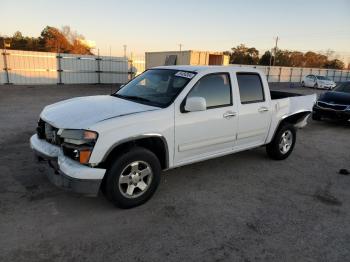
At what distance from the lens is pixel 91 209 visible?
148 inches

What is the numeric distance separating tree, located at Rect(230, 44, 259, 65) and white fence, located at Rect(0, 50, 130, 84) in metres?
47.2

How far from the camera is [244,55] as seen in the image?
69312mm

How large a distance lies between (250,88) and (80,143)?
304 cm

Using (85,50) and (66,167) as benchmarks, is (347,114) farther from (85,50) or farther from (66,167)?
(85,50)

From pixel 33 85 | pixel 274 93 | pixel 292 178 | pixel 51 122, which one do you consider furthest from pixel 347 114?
pixel 33 85

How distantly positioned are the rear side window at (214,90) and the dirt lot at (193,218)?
1.32m

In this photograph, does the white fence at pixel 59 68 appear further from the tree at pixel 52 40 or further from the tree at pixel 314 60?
the tree at pixel 314 60

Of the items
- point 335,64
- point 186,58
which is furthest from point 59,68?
point 335,64

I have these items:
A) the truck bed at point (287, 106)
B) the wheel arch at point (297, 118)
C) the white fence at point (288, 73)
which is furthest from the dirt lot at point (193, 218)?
the white fence at point (288, 73)

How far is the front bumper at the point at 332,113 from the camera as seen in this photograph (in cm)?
959

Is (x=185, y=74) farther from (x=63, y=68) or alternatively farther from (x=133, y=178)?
(x=63, y=68)

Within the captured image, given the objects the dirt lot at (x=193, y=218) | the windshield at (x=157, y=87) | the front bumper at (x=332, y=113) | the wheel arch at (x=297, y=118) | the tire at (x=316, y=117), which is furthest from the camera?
the tire at (x=316, y=117)

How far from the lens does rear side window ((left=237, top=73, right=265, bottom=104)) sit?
488 cm

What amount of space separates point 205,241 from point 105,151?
58.6 inches
